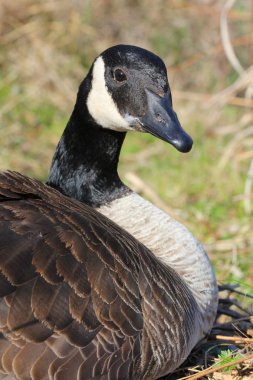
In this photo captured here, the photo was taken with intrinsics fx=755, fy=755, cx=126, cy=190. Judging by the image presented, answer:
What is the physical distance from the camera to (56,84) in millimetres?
9688

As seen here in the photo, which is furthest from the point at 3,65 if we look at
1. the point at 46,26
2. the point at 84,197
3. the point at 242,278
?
the point at 84,197

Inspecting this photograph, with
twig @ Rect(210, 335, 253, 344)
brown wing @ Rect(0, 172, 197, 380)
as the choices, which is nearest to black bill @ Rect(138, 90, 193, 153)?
brown wing @ Rect(0, 172, 197, 380)

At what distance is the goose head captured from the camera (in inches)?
145

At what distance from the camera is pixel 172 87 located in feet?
31.7

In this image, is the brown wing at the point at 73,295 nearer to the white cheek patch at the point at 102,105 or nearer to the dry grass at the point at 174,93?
the white cheek patch at the point at 102,105

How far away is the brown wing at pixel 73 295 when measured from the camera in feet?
9.60

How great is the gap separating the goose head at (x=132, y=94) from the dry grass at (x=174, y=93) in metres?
2.19

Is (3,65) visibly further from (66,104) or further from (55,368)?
(55,368)

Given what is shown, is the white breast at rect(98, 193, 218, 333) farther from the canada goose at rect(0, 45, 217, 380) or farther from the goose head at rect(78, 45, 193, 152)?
the goose head at rect(78, 45, 193, 152)

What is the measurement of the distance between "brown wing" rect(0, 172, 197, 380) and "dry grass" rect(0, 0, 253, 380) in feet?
7.66

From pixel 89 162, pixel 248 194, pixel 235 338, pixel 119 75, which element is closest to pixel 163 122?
pixel 119 75

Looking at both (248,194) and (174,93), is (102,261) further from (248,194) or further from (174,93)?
(174,93)

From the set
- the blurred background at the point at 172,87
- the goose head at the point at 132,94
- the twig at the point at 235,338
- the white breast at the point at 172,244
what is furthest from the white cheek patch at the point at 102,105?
the blurred background at the point at 172,87

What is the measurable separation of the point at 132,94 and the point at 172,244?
0.81 metres
